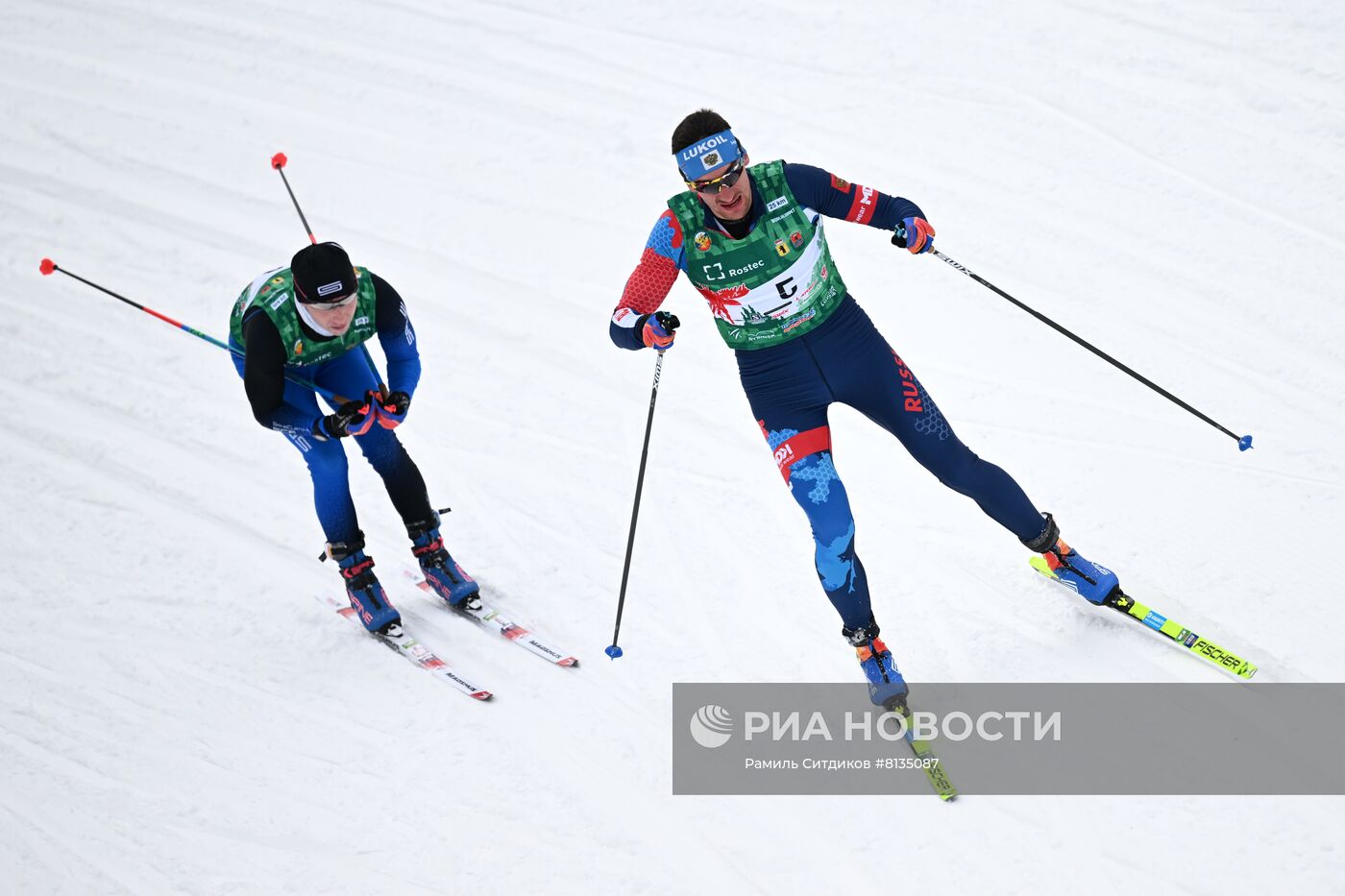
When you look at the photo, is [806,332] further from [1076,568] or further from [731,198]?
[1076,568]

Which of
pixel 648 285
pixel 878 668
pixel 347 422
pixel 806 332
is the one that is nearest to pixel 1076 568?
pixel 878 668

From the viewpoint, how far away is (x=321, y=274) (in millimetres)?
4477

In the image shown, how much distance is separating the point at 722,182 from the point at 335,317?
5.27 feet

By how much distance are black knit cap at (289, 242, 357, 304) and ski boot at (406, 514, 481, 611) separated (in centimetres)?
120

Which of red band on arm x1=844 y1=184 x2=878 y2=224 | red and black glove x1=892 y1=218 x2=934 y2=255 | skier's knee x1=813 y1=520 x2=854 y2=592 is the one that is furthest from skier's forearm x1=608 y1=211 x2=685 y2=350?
Answer: skier's knee x1=813 y1=520 x2=854 y2=592

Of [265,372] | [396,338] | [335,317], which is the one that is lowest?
[265,372]

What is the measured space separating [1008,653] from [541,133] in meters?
5.54

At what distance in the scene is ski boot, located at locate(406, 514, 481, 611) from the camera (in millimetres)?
5324

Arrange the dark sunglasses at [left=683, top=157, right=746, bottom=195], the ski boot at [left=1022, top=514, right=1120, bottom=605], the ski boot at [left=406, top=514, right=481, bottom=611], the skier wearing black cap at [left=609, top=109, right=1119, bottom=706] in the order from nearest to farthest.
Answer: the dark sunglasses at [left=683, top=157, right=746, bottom=195], the skier wearing black cap at [left=609, top=109, right=1119, bottom=706], the ski boot at [left=1022, top=514, right=1120, bottom=605], the ski boot at [left=406, top=514, right=481, bottom=611]

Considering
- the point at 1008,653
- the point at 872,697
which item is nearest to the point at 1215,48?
the point at 1008,653

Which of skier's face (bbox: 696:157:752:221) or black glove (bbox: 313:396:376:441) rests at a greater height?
skier's face (bbox: 696:157:752:221)

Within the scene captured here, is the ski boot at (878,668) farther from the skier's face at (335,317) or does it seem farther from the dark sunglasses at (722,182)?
the skier's face at (335,317)

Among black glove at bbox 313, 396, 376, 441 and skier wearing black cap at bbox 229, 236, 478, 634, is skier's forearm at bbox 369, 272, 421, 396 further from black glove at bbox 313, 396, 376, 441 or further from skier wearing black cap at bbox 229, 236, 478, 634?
black glove at bbox 313, 396, 376, 441

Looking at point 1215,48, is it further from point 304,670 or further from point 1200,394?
point 304,670
